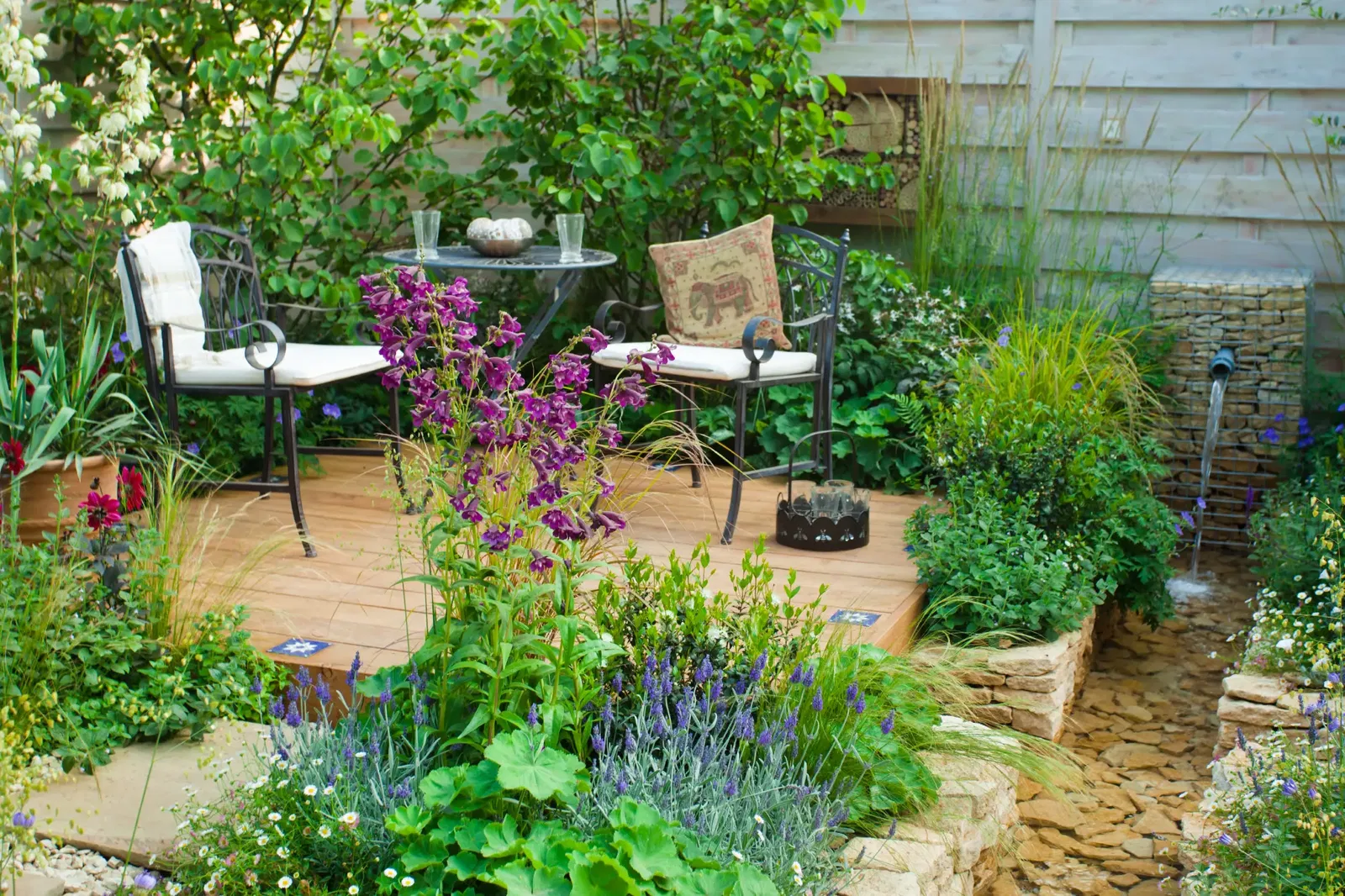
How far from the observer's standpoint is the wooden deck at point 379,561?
3189mm

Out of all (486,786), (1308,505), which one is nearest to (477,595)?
(486,786)

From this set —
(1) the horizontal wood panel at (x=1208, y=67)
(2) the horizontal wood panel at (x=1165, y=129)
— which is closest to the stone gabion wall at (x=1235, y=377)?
(2) the horizontal wood panel at (x=1165, y=129)

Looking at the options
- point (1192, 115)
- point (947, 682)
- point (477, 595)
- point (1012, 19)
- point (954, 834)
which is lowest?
point (954, 834)

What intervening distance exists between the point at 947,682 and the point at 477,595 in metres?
1.07

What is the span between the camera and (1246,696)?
126 inches

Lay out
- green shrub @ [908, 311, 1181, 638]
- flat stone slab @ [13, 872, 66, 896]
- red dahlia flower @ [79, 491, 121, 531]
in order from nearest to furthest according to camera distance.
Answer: flat stone slab @ [13, 872, 66, 896] → red dahlia flower @ [79, 491, 121, 531] → green shrub @ [908, 311, 1181, 638]

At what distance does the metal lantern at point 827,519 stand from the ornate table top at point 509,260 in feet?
3.43

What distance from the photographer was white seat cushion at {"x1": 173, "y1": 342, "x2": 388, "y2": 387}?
3891 millimetres

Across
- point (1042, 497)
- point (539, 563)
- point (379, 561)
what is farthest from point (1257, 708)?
point (379, 561)

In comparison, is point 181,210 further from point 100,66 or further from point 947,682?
point 947,682

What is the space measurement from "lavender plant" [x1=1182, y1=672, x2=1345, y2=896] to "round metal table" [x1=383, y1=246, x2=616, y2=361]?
2.68 m

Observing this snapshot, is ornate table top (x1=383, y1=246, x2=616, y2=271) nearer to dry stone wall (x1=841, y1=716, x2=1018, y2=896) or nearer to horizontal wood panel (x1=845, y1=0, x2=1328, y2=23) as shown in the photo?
horizontal wood panel (x1=845, y1=0, x2=1328, y2=23)

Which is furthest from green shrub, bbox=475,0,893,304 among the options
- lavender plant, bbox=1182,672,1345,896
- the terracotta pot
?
lavender plant, bbox=1182,672,1345,896

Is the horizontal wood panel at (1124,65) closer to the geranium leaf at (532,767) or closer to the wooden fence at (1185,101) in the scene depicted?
the wooden fence at (1185,101)
